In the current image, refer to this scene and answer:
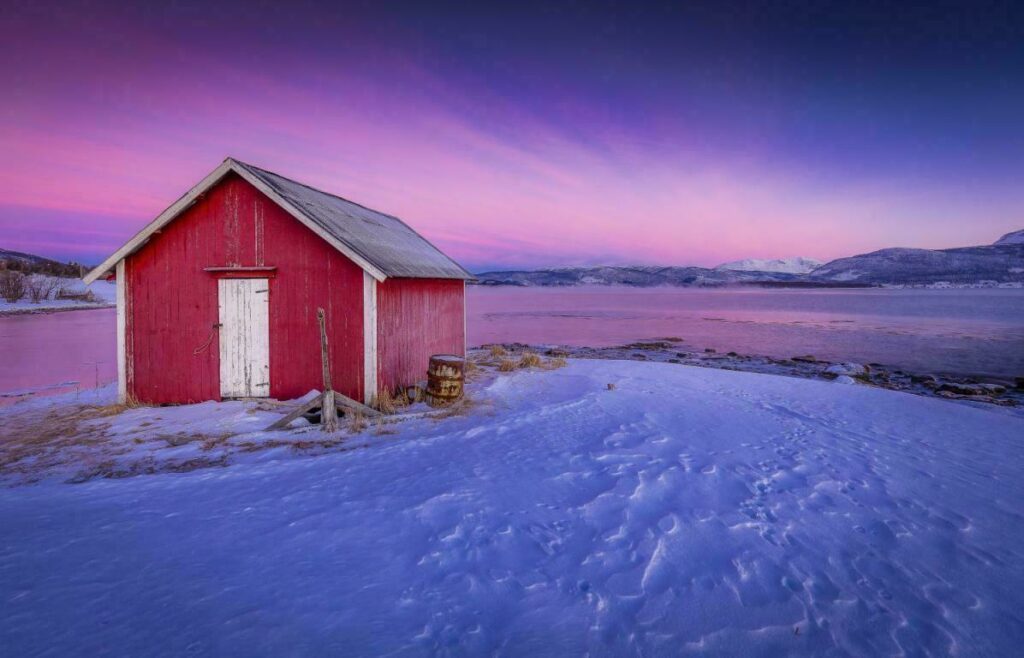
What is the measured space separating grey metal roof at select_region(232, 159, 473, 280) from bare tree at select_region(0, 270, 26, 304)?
44.5m

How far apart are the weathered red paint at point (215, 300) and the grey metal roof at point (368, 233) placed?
43cm

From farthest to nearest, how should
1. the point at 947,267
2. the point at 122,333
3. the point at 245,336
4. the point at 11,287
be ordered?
the point at 947,267 → the point at 11,287 → the point at 122,333 → the point at 245,336

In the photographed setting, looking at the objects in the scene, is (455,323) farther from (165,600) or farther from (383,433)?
(165,600)

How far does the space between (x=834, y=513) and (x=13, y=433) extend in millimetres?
12851

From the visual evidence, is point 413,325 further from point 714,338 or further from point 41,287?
point 41,287

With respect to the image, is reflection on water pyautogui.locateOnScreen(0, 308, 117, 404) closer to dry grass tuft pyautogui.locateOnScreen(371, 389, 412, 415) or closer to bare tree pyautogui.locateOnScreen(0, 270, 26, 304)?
bare tree pyautogui.locateOnScreen(0, 270, 26, 304)

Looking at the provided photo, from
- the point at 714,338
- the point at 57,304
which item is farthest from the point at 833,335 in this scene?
the point at 57,304

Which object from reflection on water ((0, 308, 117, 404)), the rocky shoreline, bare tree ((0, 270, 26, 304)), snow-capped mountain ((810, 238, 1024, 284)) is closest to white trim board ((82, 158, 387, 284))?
reflection on water ((0, 308, 117, 404))

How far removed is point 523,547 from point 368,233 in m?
8.95

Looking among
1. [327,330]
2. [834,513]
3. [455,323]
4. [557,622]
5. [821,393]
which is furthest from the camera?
[455,323]

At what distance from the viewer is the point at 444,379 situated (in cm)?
1020

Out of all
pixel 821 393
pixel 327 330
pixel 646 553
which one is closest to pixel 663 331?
pixel 821 393

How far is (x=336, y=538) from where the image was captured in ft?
15.9

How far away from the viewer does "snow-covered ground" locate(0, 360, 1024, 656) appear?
12.0 feet
